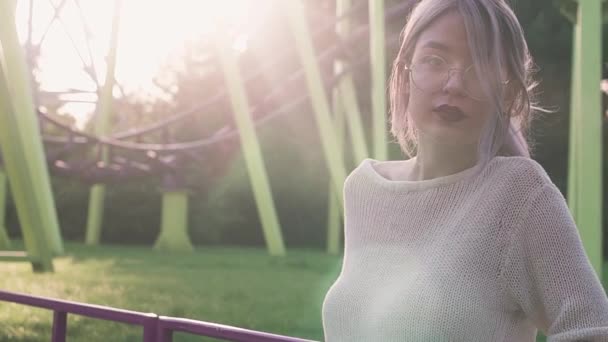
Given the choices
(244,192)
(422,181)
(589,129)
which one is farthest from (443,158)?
(244,192)

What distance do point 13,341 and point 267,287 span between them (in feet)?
10.4

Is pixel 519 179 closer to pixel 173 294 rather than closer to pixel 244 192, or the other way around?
pixel 173 294

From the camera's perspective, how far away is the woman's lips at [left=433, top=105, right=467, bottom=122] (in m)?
1.35

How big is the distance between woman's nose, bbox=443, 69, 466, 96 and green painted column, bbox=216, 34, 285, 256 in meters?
10.6

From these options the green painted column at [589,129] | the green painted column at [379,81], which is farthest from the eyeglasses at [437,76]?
the green painted column at [379,81]

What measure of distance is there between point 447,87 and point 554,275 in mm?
329

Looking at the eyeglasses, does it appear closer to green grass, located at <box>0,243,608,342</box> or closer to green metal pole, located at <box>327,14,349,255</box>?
green grass, located at <box>0,243,608,342</box>

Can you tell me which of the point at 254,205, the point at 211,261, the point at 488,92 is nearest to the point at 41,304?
the point at 488,92

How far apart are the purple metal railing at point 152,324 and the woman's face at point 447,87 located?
444 millimetres

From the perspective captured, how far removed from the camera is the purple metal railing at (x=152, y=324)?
1643 mm

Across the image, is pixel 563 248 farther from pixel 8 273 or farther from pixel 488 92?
pixel 8 273

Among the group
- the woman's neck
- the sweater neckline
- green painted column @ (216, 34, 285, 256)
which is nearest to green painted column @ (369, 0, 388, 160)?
green painted column @ (216, 34, 285, 256)

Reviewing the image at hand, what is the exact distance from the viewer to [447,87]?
1335mm

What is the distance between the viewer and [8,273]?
24.4 ft
